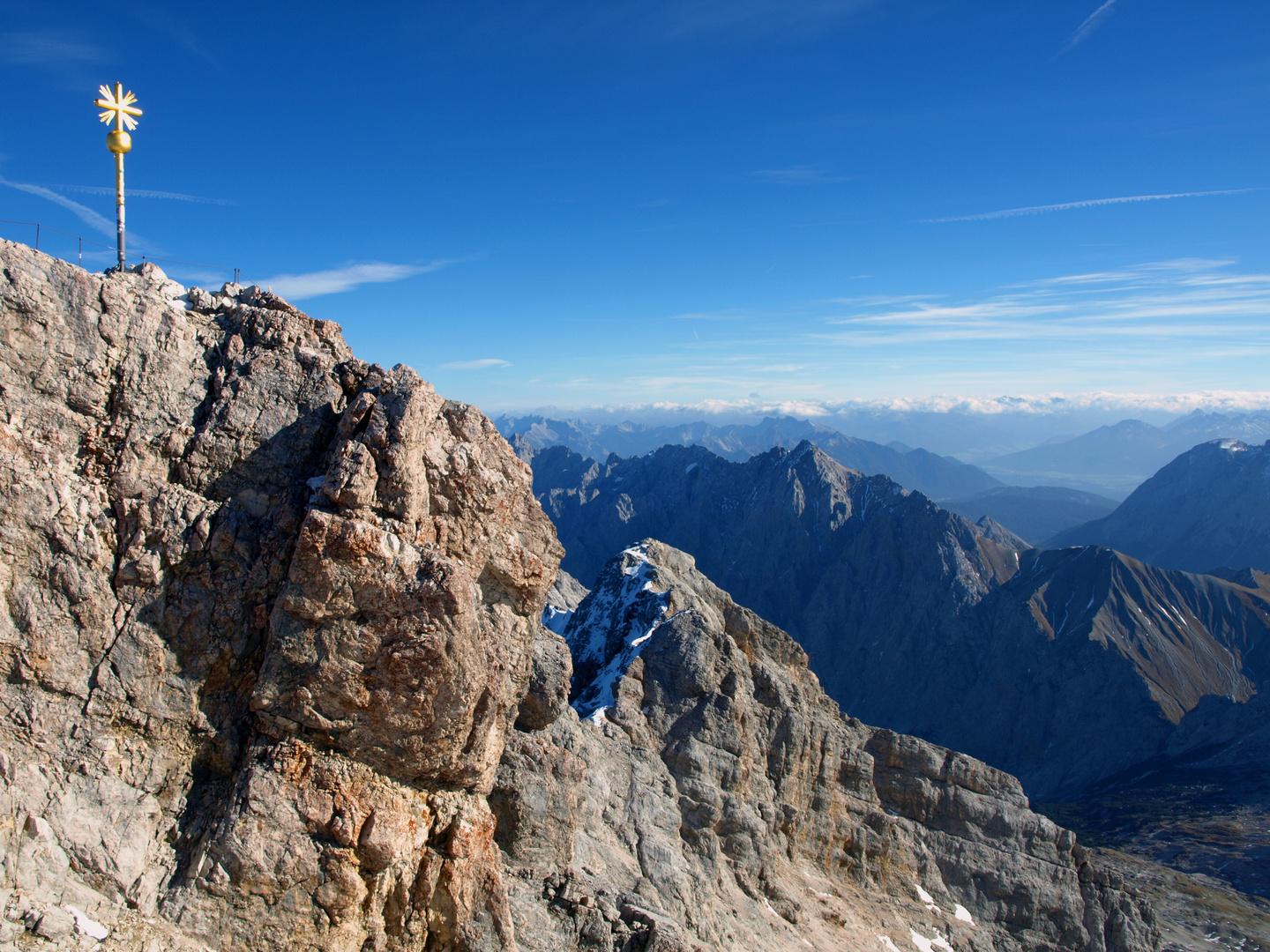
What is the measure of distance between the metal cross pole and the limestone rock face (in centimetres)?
264

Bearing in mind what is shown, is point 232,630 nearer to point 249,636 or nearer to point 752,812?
point 249,636

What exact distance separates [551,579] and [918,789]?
155ft

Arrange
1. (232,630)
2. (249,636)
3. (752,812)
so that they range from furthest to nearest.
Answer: (752,812), (249,636), (232,630)

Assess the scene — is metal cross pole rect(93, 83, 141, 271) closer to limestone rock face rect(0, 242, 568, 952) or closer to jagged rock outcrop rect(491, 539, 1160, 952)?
limestone rock face rect(0, 242, 568, 952)

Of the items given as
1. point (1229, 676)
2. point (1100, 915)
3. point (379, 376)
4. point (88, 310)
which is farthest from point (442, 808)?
point (1229, 676)

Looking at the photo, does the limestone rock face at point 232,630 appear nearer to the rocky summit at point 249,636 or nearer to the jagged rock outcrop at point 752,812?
the rocky summit at point 249,636

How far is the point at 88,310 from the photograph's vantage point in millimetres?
20281

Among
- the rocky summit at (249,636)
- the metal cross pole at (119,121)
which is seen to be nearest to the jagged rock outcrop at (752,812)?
the rocky summit at (249,636)

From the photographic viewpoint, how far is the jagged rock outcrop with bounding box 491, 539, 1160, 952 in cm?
3606

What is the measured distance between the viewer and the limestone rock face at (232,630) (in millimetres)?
18609

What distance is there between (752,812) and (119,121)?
49.6m

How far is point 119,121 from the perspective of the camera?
74.1 ft

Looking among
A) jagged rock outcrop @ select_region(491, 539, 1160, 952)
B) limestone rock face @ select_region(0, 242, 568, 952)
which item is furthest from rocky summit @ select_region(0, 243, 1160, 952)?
jagged rock outcrop @ select_region(491, 539, 1160, 952)

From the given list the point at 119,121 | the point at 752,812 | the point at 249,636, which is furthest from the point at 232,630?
the point at 752,812
